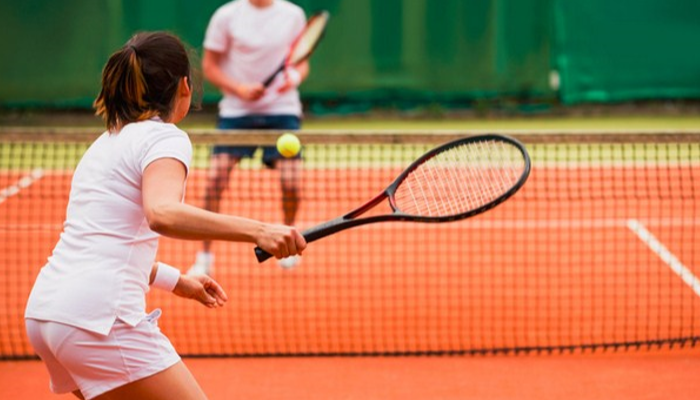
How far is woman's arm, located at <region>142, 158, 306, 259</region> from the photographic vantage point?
200cm

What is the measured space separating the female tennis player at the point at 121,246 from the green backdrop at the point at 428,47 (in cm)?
867

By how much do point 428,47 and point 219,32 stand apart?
5.49 m

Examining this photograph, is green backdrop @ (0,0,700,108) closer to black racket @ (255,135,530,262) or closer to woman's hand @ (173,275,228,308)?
black racket @ (255,135,530,262)

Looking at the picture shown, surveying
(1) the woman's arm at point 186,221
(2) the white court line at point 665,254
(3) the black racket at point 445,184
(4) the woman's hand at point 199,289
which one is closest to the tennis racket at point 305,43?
(2) the white court line at point 665,254

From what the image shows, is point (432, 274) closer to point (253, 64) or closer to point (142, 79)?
point (253, 64)

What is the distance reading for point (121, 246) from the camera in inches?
86.4

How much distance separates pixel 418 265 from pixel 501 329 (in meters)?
1.26

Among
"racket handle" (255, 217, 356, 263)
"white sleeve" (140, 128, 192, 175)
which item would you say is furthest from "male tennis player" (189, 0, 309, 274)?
"white sleeve" (140, 128, 192, 175)

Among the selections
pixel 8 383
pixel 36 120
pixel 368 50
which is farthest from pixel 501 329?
pixel 36 120

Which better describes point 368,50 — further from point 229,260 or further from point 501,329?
point 501,329

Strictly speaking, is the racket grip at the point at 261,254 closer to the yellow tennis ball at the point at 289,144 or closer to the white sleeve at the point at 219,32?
the yellow tennis ball at the point at 289,144

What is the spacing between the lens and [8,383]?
396cm

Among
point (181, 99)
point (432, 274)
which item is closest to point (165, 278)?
→ point (181, 99)

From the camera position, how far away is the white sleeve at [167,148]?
2.10 metres
